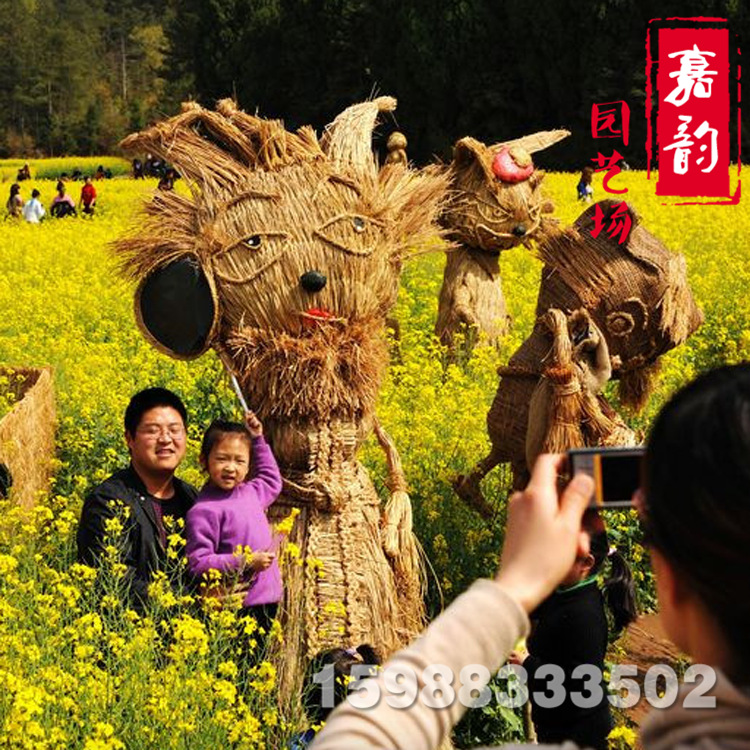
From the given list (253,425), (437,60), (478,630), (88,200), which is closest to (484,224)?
(253,425)

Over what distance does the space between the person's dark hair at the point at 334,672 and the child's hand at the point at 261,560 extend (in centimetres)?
37

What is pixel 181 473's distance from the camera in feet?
18.7

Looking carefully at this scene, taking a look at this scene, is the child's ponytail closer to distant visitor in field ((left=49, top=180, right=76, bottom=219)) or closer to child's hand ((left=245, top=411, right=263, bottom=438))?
child's hand ((left=245, top=411, right=263, bottom=438))

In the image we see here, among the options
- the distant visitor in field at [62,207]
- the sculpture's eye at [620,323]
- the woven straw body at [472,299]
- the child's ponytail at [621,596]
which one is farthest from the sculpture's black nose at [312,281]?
the distant visitor in field at [62,207]

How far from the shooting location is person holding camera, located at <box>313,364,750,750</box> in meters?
1.13

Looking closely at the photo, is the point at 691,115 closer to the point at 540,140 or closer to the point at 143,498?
the point at 540,140

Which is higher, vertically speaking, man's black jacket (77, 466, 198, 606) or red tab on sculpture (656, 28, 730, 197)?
red tab on sculpture (656, 28, 730, 197)

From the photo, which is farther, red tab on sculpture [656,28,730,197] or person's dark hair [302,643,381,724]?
red tab on sculpture [656,28,730,197]

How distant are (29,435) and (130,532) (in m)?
2.14

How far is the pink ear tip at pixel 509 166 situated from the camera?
777 cm

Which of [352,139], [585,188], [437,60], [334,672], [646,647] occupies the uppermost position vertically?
[437,60]

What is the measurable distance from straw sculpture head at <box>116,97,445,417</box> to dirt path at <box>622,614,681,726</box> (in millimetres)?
1698

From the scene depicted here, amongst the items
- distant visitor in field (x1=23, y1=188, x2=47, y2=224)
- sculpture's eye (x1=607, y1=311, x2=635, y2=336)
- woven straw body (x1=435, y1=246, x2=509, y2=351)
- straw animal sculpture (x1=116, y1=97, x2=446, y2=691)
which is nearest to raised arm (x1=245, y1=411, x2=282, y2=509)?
straw animal sculpture (x1=116, y1=97, x2=446, y2=691)

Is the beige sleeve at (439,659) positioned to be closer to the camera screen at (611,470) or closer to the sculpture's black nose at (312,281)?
the camera screen at (611,470)
